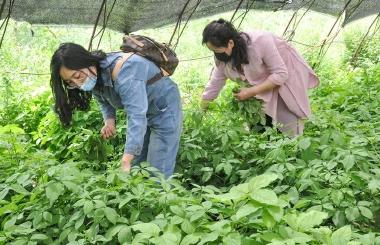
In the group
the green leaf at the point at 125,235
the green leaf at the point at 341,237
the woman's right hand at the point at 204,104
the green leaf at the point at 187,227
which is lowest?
the woman's right hand at the point at 204,104

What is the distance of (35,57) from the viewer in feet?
31.5

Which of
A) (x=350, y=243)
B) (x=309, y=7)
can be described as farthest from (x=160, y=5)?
(x=350, y=243)

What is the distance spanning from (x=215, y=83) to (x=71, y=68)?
135 cm

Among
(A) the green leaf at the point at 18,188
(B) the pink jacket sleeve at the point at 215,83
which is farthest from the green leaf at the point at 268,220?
(B) the pink jacket sleeve at the point at 215,83

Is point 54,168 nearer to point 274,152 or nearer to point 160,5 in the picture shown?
point 274,152

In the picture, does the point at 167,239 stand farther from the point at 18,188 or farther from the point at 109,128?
the point at 109,128

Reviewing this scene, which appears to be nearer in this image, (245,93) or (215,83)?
(245,93)

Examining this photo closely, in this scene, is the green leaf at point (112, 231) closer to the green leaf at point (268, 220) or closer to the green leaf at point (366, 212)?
the green leaf at point (268, 220)

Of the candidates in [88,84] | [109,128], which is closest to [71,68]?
[88,84]

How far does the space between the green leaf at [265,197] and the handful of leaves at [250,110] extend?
1.81 m

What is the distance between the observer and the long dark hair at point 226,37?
294 centimetres

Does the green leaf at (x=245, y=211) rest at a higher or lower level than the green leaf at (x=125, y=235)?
higher

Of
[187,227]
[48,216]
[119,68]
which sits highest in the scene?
[119,68]

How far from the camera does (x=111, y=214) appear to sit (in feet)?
6.03
